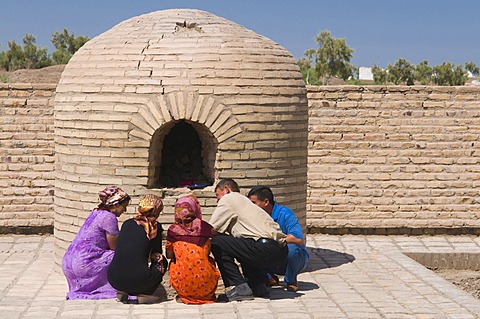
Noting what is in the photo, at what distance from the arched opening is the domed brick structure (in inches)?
1.0

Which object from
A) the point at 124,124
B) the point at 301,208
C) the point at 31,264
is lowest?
the point at 31,264

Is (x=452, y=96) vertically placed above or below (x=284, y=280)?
above

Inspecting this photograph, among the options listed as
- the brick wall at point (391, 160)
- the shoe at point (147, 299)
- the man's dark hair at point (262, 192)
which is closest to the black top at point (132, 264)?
the shoe at point (147, 299)

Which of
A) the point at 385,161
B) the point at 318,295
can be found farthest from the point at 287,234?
the point at 385,161

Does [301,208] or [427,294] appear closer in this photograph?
[427,294]

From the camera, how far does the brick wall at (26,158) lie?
14.1 meters

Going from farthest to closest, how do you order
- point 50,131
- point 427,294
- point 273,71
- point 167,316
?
point 50,131, point 273,71, point 427,294, point 167,316

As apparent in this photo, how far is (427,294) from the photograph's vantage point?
999cm

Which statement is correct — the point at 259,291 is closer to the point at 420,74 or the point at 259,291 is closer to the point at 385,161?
the point at 385,161

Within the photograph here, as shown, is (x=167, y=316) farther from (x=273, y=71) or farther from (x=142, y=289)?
(x=273, y=71)

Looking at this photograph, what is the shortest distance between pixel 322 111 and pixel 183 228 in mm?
5625

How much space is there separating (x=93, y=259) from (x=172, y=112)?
5.69ft

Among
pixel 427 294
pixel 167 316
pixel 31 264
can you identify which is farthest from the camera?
pixel 31 264

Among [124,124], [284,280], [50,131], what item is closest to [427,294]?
[284,280]
